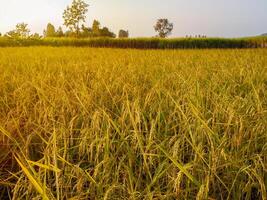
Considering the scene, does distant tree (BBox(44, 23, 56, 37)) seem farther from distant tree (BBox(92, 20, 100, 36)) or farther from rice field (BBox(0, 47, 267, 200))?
rice field (BBox(0, 47, 267, 200))

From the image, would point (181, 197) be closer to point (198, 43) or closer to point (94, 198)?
point (94, 198)

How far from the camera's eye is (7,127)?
1937mm

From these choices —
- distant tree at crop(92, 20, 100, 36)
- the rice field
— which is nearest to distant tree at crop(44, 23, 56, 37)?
distant tree at crop(92, 20, 100, 36)

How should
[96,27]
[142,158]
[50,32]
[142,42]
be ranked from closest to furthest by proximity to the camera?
[142,158] < [142,42] < [96,27] < [50,32]

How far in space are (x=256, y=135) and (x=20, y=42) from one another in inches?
968

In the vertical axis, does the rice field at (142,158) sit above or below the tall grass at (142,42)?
above

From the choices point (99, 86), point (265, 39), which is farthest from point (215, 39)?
point (99, 86)

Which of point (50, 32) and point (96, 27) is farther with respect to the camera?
point (50, 32)

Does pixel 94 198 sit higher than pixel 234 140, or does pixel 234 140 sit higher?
pixel 234 140

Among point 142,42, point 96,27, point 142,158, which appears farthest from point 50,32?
point 142,158

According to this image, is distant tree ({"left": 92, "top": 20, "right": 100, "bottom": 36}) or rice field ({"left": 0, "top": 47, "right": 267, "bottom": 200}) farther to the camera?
distant tree ({"left": 92, "top": 20, "right": 100, "bottom": 36})

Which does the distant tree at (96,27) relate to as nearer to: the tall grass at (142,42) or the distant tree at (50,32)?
the distant tree at (50,32)

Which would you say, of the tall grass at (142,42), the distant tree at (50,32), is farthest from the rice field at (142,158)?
the distant tree at (50,32)

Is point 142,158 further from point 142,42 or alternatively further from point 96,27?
point 96,27
